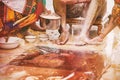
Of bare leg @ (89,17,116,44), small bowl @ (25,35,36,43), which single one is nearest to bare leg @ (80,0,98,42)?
bare leg @ (89,17,116,44)

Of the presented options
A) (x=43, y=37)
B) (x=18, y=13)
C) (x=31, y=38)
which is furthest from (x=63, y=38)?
(x=18, y=13)

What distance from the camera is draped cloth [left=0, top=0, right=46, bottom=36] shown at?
243 centimetres

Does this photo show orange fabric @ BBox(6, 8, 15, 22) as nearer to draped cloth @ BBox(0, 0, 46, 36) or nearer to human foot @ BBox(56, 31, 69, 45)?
draped cloth @ BBox(0, 0, 46, 36)

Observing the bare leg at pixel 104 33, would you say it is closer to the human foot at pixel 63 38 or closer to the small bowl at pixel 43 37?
the human foot at pixel 63 38

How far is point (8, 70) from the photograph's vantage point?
245 centimetres

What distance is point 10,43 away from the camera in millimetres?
2479

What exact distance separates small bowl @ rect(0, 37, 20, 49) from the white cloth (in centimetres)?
25

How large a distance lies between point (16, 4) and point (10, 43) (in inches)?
13.5

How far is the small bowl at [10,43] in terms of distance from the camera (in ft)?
8.11

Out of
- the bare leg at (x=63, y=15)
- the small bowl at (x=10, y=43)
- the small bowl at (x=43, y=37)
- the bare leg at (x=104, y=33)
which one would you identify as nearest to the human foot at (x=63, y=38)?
the bare leg at (x=63, y=15)

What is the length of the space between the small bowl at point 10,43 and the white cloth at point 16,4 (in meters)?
0.25

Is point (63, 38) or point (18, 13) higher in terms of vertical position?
point (18, 13)

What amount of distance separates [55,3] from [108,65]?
2.24 feet

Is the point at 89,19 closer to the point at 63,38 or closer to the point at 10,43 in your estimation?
the point at 63,38
